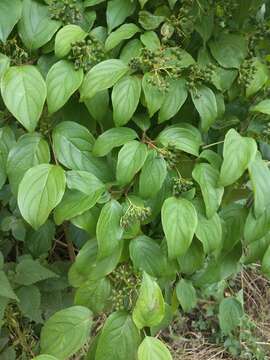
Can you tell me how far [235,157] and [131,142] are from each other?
191mm

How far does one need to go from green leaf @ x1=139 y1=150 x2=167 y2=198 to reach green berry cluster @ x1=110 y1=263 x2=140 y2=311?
18 centimetres

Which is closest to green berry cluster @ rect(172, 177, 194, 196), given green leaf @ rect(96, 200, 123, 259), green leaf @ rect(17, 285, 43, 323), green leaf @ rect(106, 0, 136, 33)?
green leaf @ rect(96, 200, 123, 259)

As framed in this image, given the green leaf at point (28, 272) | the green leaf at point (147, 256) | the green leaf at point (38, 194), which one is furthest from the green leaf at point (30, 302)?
the green leaf at point (38, 194)

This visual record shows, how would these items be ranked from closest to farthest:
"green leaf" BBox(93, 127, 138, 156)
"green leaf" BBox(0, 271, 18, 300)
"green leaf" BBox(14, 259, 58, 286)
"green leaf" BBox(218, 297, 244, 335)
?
"green leaf" BBox(93, 127, 138, 156), "green leaf" BBox(0, 271, 18, 300), "green leaf" BBox(14, 259, 58, 286), "green leaf" BBox(218, 297, 244, 335)

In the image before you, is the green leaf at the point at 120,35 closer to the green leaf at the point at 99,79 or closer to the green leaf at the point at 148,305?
the green leaf at the point at 99,79

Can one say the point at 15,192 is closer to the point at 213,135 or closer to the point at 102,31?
the point at 102,31

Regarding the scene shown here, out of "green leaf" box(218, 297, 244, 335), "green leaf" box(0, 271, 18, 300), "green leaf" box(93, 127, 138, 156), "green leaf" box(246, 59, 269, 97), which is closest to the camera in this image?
"green leaf" box(93, 127, 138, 156)

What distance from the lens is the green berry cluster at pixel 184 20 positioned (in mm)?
1032

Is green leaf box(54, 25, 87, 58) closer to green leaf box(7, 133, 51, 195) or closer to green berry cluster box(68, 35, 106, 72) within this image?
green berry cluster box(68, 35, 106, 72)

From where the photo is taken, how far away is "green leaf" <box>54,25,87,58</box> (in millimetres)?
932

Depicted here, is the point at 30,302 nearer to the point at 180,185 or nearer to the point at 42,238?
the point at 42,238

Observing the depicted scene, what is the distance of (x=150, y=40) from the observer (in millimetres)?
1004

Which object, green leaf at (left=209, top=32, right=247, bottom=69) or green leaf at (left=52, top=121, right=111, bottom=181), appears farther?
green leaf at (left=209, top=32, right=247, bottom=69)

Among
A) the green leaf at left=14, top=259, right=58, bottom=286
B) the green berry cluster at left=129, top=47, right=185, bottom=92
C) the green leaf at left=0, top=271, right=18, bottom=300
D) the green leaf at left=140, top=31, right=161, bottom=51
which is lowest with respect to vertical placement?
the green leaf at left=14, top=259, right=58, bottom=286
